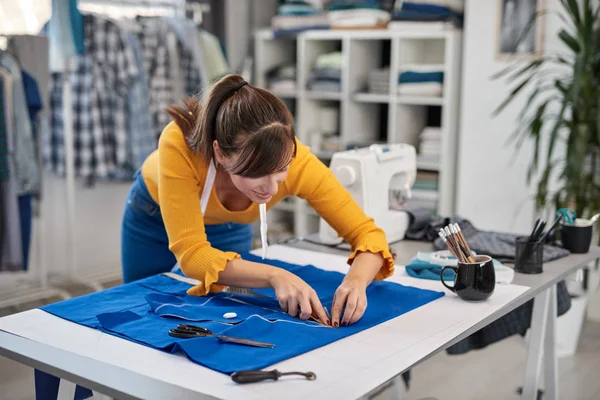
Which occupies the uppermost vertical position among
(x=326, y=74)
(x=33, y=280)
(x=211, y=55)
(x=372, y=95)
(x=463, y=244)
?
(x=211, y=55)

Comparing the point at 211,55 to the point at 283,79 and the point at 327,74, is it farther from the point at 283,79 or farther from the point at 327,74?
the point at 327,74

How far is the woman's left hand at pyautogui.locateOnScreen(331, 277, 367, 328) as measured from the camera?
5.40 feet

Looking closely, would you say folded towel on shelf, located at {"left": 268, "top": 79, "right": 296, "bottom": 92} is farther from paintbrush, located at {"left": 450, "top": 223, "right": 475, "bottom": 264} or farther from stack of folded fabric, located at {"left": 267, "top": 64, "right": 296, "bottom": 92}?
paintbrush, located at {"left": 450, "top": 223, "right": 475, "bottom": 264}

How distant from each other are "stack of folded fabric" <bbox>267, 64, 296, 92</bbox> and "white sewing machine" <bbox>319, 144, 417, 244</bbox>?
244cm

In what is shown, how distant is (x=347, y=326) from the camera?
1.64 m

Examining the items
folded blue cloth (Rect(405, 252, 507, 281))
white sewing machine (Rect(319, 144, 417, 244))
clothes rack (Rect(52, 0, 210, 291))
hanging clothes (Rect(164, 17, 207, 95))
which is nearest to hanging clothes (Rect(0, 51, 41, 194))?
clothes rack (Rect(52, 0, 210, 291))

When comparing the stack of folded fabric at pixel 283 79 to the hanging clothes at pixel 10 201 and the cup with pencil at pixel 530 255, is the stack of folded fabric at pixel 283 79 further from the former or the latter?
the cup with pencil at pixel 530 255

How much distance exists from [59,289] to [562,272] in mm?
3028

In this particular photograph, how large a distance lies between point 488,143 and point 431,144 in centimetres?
37

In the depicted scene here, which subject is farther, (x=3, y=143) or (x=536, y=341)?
(x=3, y=143)

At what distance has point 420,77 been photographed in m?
4.32

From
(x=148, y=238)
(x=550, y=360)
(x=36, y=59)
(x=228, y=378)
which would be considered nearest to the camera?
(x=228, y=378)

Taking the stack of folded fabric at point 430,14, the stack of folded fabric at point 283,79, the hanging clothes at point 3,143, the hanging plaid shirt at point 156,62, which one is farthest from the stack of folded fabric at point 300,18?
the hanging clothes at point 3,143

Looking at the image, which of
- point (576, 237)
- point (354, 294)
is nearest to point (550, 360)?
point (576, 237)
